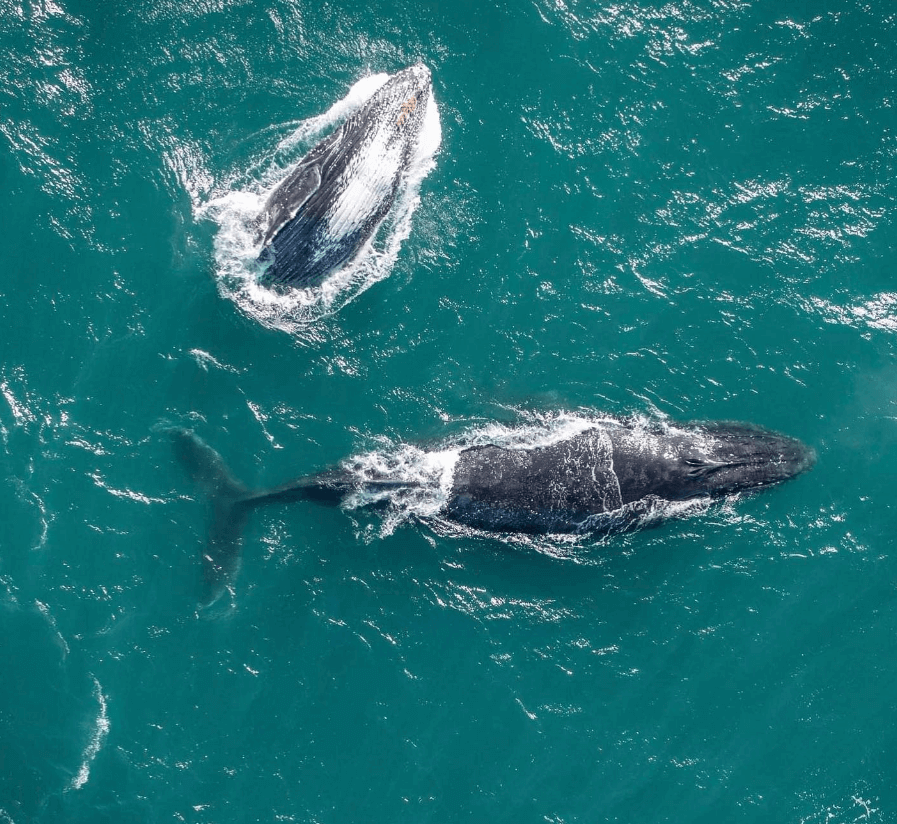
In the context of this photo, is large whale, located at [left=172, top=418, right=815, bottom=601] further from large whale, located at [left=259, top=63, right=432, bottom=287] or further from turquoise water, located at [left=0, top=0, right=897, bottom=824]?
large whale, located at [left=259, top=63, right=432, bottom=287]

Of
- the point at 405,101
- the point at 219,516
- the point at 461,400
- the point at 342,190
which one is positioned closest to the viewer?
the point at 342,190

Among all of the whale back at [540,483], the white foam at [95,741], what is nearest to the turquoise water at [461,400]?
the white foam at [95,741]

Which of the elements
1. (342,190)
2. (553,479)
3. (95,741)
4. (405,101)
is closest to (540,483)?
(553,479)

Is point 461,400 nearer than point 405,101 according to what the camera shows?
No

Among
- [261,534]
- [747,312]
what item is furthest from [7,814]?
[747,312]

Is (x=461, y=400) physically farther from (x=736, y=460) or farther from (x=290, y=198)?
(x=736, y=460)

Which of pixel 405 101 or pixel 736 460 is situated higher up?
pixel 405 101

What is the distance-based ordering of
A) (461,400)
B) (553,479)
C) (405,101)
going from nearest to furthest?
→ (553,479)
(405,101)
(461,400)

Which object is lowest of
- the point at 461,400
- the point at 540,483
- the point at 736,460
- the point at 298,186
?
the point at 540,483
